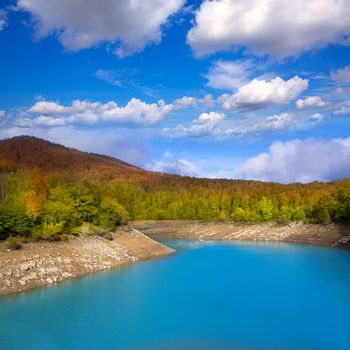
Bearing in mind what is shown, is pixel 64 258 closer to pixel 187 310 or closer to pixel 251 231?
pixel 187 310

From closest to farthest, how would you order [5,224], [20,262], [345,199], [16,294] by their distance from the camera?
1. [16,294]
2. [20,262]
3. [5,224]
4. [345,199]

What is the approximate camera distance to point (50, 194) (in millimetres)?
55188

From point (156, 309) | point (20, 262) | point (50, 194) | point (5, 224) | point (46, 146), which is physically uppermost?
point (46, 146)

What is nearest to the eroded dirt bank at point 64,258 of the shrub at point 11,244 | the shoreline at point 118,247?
the shoreline at point 118,247

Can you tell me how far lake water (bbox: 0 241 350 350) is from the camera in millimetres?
24881

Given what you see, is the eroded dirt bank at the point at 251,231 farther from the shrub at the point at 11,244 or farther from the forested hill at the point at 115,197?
the shrub at the point at 11,244

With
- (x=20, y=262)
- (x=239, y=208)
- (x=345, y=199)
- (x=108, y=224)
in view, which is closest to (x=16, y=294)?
(x=20, y=262)

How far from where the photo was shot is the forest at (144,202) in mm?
46812

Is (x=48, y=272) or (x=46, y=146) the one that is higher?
(x=46, y=146)

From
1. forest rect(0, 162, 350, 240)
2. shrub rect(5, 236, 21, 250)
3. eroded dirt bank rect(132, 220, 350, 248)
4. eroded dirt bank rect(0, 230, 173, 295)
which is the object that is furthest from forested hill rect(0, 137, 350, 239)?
eroded dirt bank rect(132, 220, 350, 248)

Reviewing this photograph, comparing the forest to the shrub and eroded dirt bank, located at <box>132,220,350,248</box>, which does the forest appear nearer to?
the shrub

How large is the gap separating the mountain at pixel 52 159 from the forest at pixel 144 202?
24748 mm

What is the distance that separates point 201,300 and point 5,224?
19580 mm

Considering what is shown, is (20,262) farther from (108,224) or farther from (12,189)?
(12,189)
